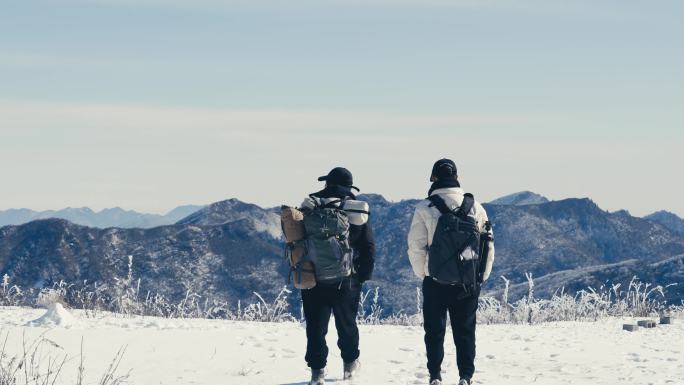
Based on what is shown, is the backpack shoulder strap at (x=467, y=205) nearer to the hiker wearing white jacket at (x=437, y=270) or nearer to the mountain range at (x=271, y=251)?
the hiker wearing white jacket at (x=437, y=270)

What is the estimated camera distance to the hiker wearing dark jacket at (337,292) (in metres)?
8.23

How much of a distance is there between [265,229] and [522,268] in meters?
29.3

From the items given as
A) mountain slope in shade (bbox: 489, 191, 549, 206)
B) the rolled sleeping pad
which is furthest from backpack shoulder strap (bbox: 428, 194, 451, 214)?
mountain slope in shade (bbox: 489, 191, 549, 206)

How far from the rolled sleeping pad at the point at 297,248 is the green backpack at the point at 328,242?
52 mm

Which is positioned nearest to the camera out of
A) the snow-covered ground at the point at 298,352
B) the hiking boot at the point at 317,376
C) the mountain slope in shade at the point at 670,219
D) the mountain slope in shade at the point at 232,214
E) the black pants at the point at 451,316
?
the black pants at the point at 451,316

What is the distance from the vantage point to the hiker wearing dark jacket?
27.0 feet

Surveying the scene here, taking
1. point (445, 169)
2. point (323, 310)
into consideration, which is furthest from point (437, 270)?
point (323, 310)

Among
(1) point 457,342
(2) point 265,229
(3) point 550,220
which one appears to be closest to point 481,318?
(1) point 457,342

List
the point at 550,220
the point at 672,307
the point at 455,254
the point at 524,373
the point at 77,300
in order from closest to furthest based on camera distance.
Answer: the point at 455,254 → the point at 524,373 → the point at 77,300 → the point at 672,307 → the point at 550,220

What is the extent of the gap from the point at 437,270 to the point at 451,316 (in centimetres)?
49

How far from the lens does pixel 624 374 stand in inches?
396

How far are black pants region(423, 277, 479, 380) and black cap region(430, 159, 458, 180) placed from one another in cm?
93

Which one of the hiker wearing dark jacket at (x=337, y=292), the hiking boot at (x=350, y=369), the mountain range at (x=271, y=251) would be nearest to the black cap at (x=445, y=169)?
the hiker wearing dark jacket at (x=337, y=292)

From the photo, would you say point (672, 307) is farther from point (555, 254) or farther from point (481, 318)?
point (555, 254)
